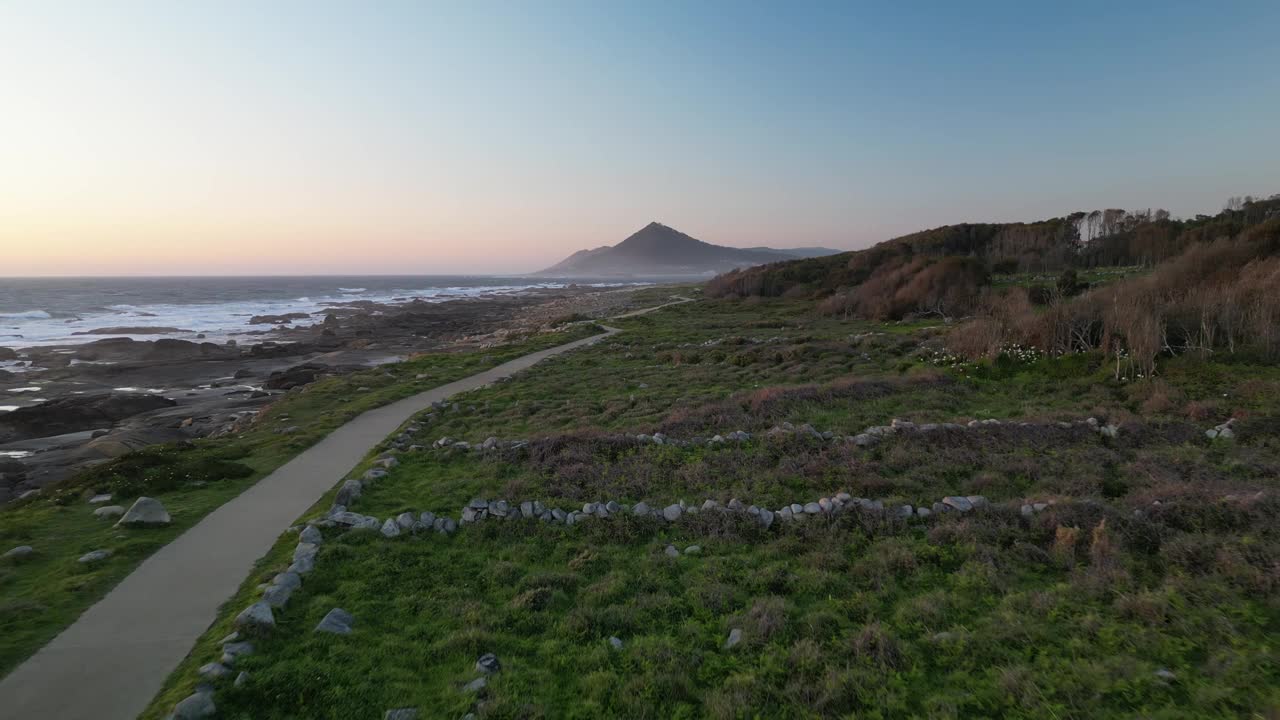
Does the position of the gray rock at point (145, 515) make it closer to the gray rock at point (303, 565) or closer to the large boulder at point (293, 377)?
the gray rock at point (303, 565)

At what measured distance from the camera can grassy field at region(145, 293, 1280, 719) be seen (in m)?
5.42

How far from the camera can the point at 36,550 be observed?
8672 millimetres

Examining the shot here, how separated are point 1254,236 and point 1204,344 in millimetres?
17142

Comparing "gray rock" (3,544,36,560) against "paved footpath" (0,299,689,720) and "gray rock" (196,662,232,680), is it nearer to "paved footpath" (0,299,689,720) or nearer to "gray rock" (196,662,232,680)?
"paved footpath" (0,299,689,720)

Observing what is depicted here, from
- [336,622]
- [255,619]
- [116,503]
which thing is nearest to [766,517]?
[336,622]

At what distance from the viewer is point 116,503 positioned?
10.9 meters

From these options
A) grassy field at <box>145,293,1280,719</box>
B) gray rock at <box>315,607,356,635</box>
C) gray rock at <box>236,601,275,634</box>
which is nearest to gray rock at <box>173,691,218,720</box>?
grassy field at <box>145,293,1280,719</box>

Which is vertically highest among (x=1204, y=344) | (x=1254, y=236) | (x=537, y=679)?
(x=1254, y=236)

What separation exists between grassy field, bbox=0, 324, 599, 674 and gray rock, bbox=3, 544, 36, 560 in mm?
73

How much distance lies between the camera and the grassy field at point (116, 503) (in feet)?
22.9

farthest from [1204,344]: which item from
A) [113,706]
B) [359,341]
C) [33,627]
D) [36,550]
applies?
[359,341]

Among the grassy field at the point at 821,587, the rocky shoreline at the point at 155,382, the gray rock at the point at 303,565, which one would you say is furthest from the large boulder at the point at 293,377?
the gray rock at the point at 303,565

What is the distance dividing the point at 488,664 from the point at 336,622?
2120 millimetres

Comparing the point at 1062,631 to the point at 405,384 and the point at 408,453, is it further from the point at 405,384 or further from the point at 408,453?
the point at 405,384
